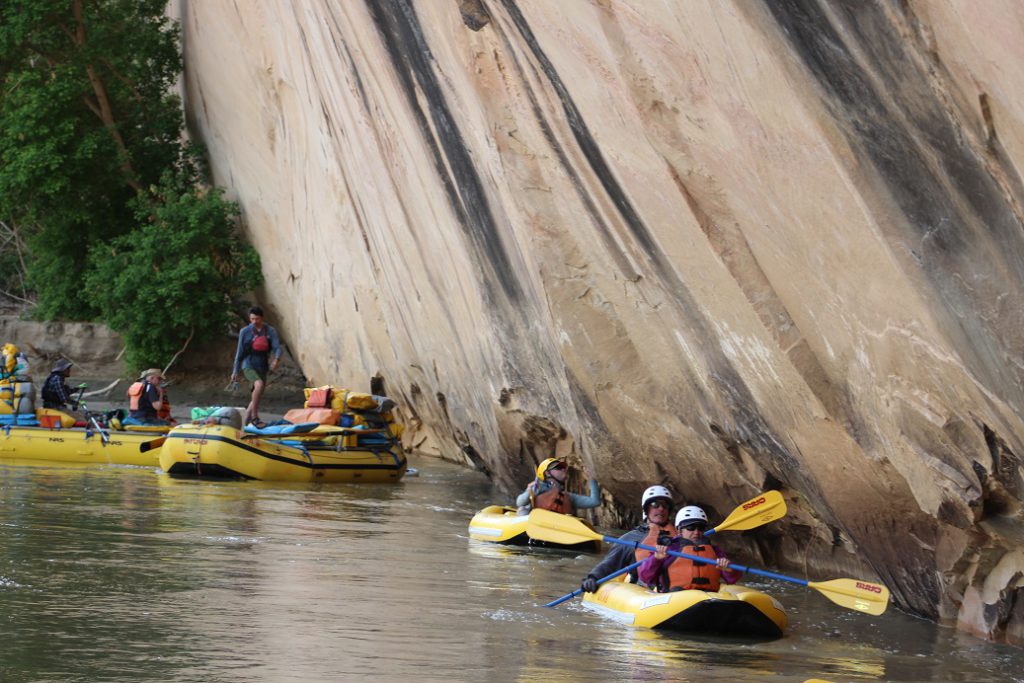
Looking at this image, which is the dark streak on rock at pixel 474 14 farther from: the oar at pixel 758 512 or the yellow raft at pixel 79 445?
the yellow raft at pixel 79 445

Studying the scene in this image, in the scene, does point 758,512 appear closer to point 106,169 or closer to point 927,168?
point 927,168

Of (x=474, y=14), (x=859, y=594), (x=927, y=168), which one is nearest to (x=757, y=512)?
(x=859, y=594)

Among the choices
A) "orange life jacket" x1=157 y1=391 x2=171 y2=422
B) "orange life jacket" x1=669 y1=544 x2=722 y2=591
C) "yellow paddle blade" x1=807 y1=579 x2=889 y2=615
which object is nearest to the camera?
"yellow paddle blade" x1=807 y1=579 x2=889 y2=615

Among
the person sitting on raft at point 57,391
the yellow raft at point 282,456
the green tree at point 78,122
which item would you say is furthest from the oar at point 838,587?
the green tree at point 78,122

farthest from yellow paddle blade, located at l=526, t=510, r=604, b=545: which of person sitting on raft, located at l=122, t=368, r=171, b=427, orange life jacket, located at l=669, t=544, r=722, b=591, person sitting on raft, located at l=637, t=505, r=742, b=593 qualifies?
person sitting on raft, located at l=122, t=368, r=171, b=427

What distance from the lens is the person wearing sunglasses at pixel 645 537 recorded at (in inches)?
373

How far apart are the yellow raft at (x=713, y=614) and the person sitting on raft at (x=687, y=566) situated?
12.4 inches

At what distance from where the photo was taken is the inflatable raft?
491 inches

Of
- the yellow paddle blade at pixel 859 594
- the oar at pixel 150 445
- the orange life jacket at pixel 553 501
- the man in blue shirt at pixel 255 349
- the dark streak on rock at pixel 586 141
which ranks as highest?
the dark streak on rock at pixel 586 141

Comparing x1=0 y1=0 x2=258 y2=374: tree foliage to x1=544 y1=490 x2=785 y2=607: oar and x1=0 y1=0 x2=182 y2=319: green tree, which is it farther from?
x1=544 y1=490 x2=785 y2=607: oar

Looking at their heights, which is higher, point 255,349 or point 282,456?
point 255,349

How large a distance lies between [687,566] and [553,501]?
378 cm

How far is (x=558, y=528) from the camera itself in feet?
36.8

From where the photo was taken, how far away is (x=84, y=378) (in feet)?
94.1
